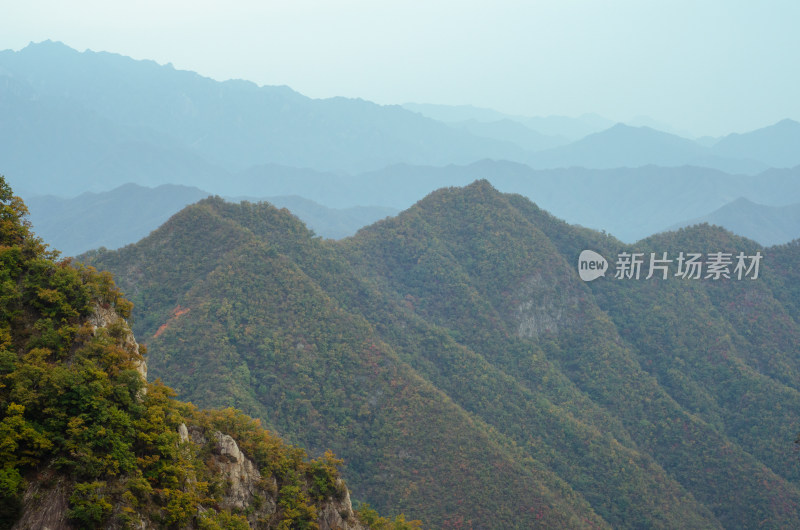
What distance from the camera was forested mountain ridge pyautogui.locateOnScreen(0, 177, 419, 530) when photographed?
13898 millimetres

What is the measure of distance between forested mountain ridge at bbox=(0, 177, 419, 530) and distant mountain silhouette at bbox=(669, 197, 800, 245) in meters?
162

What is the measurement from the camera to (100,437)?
1511 centimetres

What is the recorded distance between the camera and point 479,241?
65.6 meters

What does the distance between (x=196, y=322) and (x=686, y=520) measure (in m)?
40.0

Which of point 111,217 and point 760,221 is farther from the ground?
point 760,221

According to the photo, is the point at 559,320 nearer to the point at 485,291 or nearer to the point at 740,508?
the point at 485,291

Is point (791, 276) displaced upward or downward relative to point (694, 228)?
downward

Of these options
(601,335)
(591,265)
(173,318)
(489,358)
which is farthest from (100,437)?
(591,265)

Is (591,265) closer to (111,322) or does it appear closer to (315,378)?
(315,378)

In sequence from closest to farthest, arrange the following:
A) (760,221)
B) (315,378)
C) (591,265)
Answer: (315,378) < (591,265) < (760,221)

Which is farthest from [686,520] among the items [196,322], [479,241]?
[196,322]

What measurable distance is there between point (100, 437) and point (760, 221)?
185412 millimetres

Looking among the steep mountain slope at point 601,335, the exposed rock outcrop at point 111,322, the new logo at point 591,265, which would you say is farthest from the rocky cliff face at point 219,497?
the new logo at point 591,265

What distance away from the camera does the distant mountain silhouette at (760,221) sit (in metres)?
155
